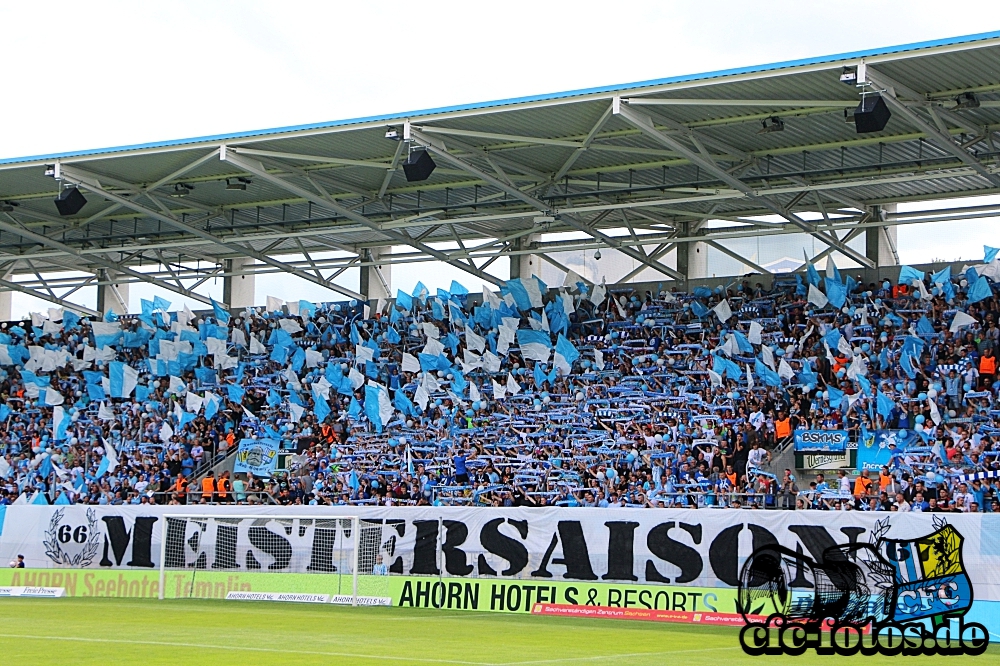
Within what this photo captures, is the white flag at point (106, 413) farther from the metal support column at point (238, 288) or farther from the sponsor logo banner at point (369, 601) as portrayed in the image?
the sponsor logo banner at point (369, 601)

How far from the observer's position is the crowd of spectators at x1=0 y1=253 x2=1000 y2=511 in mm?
26531

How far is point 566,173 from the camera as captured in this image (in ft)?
94.0

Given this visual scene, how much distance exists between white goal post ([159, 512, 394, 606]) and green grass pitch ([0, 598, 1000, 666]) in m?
0.99

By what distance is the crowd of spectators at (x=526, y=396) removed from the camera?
2653cm

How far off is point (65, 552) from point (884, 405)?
54.9ft

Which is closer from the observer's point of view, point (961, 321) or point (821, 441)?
point (821, 441)

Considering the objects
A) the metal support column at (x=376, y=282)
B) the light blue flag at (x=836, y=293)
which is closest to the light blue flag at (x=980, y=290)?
the light blue flag at (x=836, y=293)

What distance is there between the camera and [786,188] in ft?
90.7

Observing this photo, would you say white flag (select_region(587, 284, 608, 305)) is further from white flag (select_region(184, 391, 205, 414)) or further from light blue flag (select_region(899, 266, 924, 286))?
white flag (select_region(184, 391, 205, 414))

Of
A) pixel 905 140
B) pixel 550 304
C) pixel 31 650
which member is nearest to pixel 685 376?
pixel 550 304

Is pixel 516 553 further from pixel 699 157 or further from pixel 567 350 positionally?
pixel 567 350

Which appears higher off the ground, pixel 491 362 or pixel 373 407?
pixel 491 362

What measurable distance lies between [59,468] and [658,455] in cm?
1630

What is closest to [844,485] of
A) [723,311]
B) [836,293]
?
[836,293]
